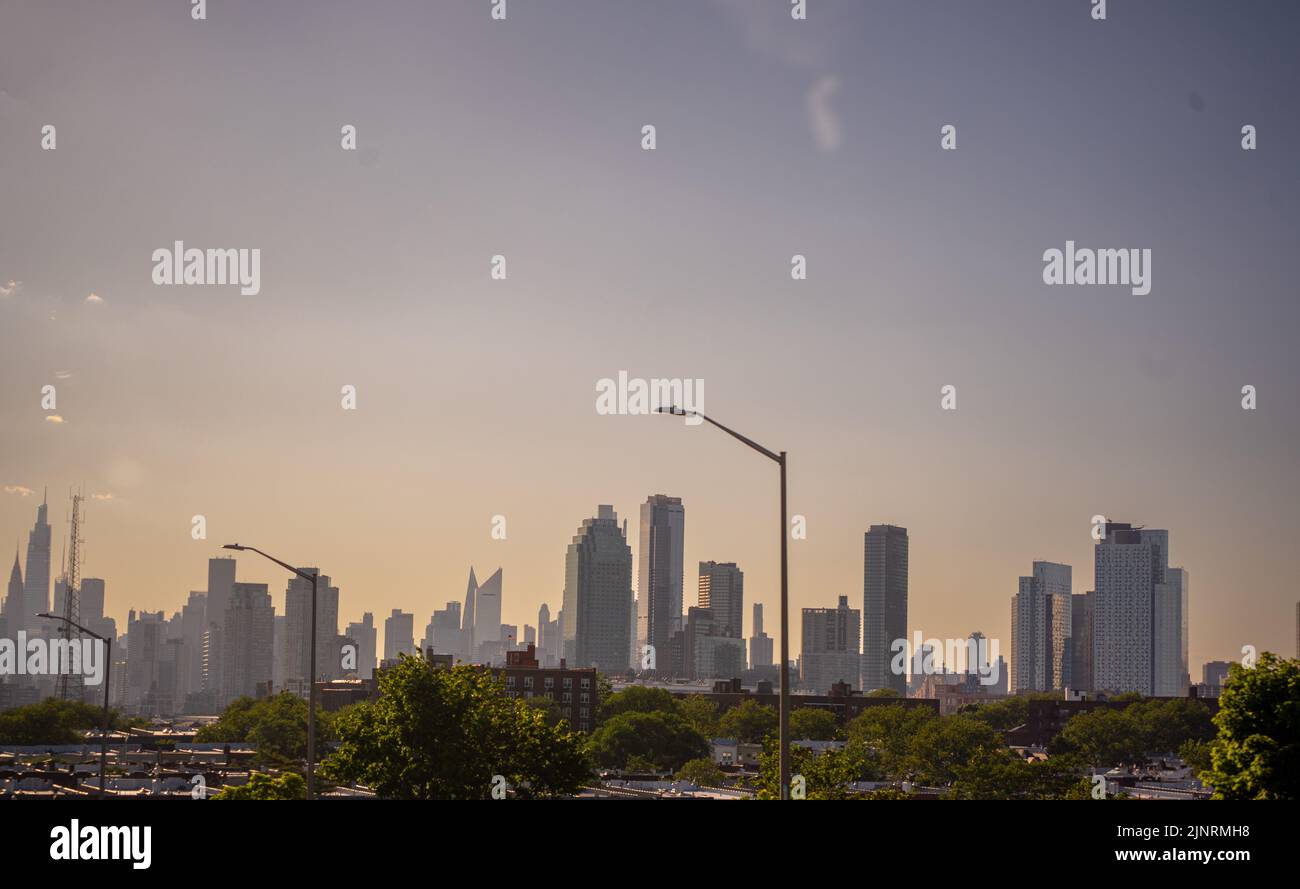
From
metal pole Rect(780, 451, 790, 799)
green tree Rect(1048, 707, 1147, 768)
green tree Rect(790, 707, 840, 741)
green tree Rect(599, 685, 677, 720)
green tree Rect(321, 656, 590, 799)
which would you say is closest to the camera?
metal pole Rect(780, 451, 790, 799)

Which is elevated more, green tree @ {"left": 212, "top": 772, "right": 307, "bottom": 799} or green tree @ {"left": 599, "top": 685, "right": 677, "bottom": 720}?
green tree @ {"left": 212, "top": 772, "right": 307, "bottom": 799}

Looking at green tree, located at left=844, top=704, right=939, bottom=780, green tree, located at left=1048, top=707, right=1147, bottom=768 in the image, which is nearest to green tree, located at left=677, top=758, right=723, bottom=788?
green tree, located at left=844, top=704, right=939, bottom=780

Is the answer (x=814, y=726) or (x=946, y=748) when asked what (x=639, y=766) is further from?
(x=814, y=726)

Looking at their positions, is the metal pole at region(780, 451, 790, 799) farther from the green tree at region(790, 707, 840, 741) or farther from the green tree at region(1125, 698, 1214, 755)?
the green tree at region(1125, 698, 1214, 755)

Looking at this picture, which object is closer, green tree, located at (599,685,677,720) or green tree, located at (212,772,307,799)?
green tree, located at (212,772,307,799)

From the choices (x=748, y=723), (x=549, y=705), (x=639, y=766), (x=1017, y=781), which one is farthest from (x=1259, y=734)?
(x=748, y=723)
